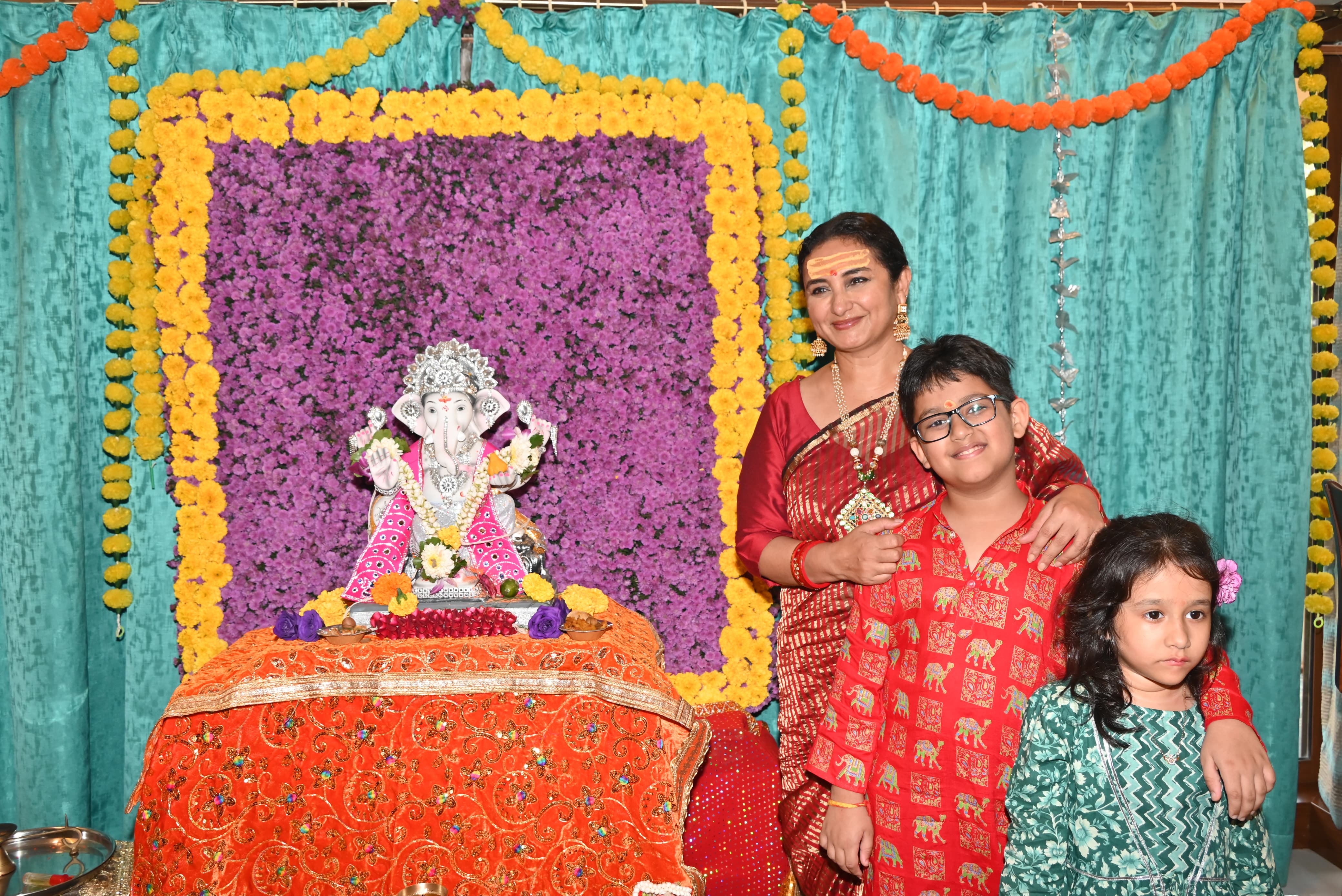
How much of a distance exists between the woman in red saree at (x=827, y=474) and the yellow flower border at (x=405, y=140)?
61 cm

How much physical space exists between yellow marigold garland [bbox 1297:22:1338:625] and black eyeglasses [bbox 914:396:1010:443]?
88.5 inches

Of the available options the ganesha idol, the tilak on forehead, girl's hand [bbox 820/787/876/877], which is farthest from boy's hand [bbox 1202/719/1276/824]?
the ganesha idol

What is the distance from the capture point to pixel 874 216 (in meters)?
2.58

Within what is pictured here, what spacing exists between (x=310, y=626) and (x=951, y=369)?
1908 mm

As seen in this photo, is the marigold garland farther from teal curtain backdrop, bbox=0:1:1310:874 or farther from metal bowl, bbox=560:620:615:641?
metal bowl, bbox=560:620:615:641

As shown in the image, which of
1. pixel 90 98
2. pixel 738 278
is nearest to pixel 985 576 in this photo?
pixel 738 278

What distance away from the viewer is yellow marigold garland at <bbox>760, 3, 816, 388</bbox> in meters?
3.35

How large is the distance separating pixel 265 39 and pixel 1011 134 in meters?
2.78

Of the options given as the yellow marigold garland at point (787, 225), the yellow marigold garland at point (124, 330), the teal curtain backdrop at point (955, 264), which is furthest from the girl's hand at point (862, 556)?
the yellow marigold garland at point (124, 330)

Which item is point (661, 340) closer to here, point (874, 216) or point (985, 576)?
point (874, 216)

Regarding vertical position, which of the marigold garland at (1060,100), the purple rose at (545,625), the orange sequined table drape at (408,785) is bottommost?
the orange sequined table drape at (408,785)

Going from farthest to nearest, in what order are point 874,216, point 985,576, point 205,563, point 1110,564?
point 205,563, point 874,216, point 985,576, point 1110,564

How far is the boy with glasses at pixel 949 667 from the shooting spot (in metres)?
1.98

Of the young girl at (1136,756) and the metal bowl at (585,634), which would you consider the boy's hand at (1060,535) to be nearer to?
the young girl at (1136,756)
